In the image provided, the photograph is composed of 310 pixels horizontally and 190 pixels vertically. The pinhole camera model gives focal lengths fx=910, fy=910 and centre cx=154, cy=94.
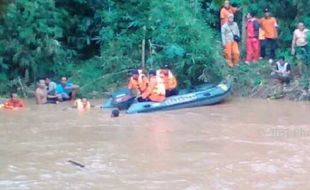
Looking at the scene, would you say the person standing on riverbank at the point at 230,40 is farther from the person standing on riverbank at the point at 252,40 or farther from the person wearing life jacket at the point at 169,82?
the person wearing life jacket at the point at 169,82

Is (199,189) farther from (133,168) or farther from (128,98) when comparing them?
(128,98)

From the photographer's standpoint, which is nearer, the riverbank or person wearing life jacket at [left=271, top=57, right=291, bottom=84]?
the riverbank

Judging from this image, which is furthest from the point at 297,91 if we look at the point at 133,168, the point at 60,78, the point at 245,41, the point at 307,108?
the point at 133,168

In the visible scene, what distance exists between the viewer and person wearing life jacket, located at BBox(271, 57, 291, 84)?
773 inches

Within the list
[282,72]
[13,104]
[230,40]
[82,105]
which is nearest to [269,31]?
[230,40]

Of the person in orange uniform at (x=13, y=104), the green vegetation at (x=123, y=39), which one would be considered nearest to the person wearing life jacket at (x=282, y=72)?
the green vegetation at (x=123, y=39)

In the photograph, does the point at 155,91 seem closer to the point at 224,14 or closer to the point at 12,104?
the point at 12,104

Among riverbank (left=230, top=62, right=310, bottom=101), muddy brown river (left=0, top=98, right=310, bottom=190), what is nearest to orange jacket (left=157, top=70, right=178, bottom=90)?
muddy brown river (left=0, top=98, right=310, bottom=190)

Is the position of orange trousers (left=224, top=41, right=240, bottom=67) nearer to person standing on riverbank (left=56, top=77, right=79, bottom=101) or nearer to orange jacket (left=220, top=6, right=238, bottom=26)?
orange jacket (left=220, top=6, right=238, bottom=26)

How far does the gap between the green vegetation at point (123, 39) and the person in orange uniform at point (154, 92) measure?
1.74 meters

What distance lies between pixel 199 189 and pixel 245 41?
1090 cm

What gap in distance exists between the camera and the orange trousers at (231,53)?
20891 millimetres

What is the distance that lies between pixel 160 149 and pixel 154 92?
495 cm

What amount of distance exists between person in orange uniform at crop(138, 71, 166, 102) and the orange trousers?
109 inches
